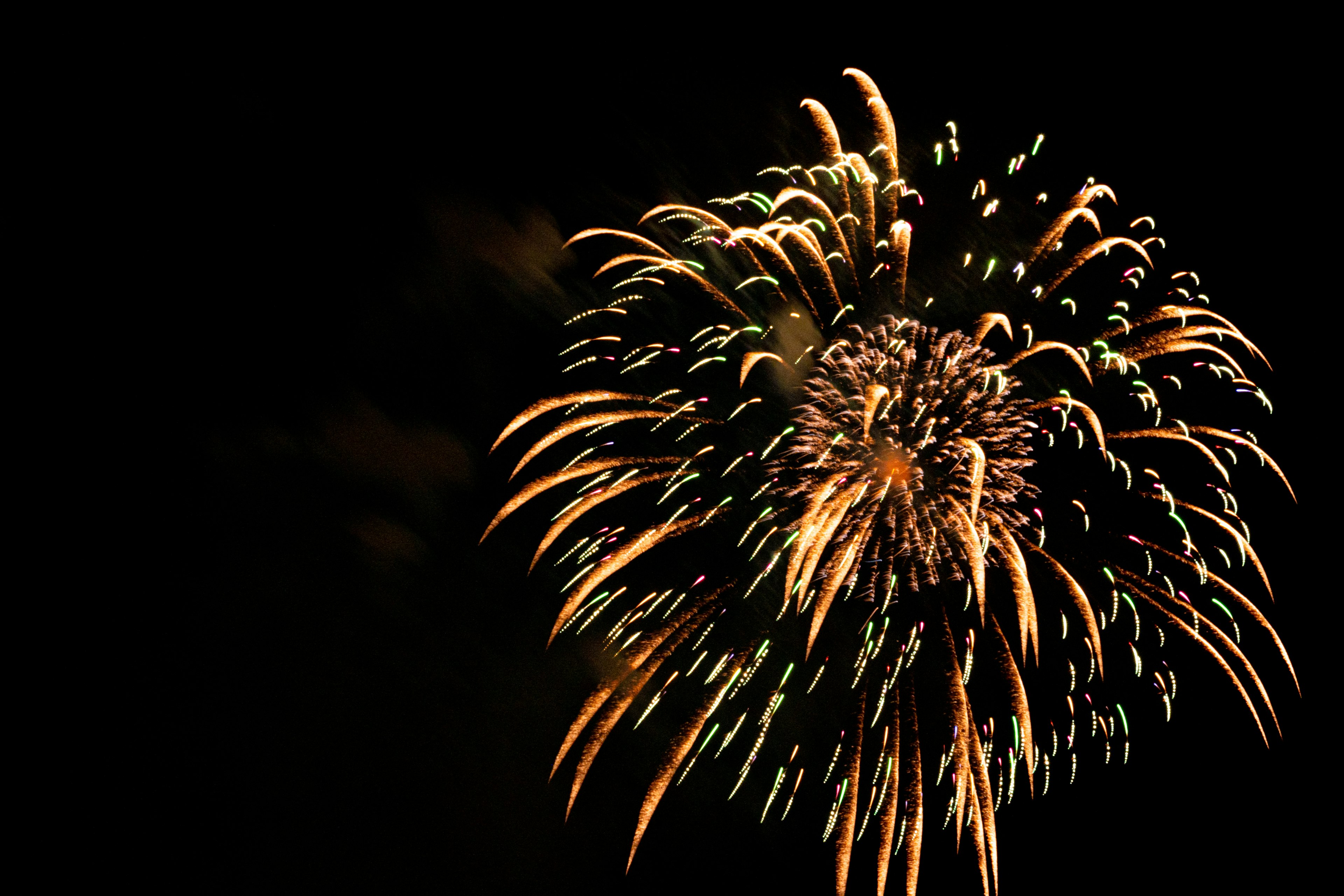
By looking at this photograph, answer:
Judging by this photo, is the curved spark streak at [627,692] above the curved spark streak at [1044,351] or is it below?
Answer: below

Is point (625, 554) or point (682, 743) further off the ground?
point (625, 554)

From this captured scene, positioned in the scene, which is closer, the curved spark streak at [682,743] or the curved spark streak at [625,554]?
the curved spark streak at [625,554]

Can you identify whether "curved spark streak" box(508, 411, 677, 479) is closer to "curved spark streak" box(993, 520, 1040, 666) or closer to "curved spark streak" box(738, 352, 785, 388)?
"curved spark streak" box(738, 352, 785, 388)

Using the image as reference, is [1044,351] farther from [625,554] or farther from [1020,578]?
[625,554]

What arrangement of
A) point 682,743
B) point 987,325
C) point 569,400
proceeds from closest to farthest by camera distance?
point 987,325
point 569,400
point 682,743

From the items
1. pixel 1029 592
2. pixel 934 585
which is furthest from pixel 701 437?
pixel 1029 592

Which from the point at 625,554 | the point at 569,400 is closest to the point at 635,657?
the point at 625,554

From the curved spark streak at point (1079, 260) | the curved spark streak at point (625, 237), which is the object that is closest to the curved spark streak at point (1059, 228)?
the curved spark streak at point (1079, 260)

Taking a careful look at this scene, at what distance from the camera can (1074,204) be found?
609 cm

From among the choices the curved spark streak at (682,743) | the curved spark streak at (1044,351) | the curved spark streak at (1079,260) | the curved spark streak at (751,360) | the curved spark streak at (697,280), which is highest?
the curved spark streak at (1079,260)

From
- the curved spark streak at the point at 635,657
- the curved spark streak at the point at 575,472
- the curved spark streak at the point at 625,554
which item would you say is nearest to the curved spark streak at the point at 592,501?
the curved spark streak at the point at 575,472

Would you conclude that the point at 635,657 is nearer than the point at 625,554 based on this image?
No

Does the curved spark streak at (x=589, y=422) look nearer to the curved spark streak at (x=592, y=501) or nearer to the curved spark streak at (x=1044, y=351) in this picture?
the curved spark streak at (x=592, y=501)

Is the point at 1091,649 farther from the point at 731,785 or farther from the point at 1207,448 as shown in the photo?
the point at 731,785
